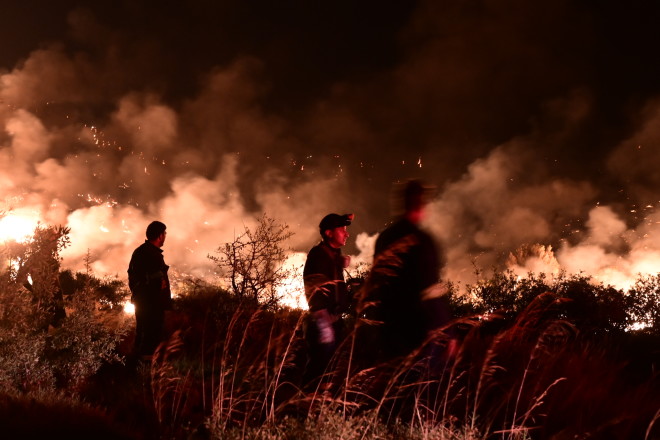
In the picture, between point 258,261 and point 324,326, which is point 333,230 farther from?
point 258,261

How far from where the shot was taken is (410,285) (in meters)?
3.80

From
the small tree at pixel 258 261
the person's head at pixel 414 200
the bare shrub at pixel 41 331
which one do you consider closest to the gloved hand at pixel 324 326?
the person's head at pixel 414 200

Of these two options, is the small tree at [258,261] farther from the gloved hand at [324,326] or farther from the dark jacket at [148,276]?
the gloved hand at [324,326]

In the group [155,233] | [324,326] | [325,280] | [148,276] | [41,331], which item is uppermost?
[155,233]

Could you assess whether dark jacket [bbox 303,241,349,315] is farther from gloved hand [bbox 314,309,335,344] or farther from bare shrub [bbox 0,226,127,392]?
bare shrub [bbox 0,226,127,392]

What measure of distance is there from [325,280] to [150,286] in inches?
115

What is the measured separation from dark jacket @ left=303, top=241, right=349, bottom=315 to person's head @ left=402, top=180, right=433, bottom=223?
43.5 inches

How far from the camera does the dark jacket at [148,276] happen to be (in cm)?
657

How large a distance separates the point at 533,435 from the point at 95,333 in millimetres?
4959

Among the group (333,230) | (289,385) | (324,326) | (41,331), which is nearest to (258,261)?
(41,331)

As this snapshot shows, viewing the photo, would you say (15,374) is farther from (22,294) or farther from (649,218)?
(649,218)

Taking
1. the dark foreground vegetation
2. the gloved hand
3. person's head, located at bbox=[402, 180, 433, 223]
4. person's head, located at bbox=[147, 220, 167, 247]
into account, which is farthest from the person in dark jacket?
person's head, located at bbox=[402, 180, 433, 223]

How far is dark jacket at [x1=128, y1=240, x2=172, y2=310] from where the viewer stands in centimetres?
657

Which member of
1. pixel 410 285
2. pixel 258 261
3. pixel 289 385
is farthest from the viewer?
pixel 258 261
